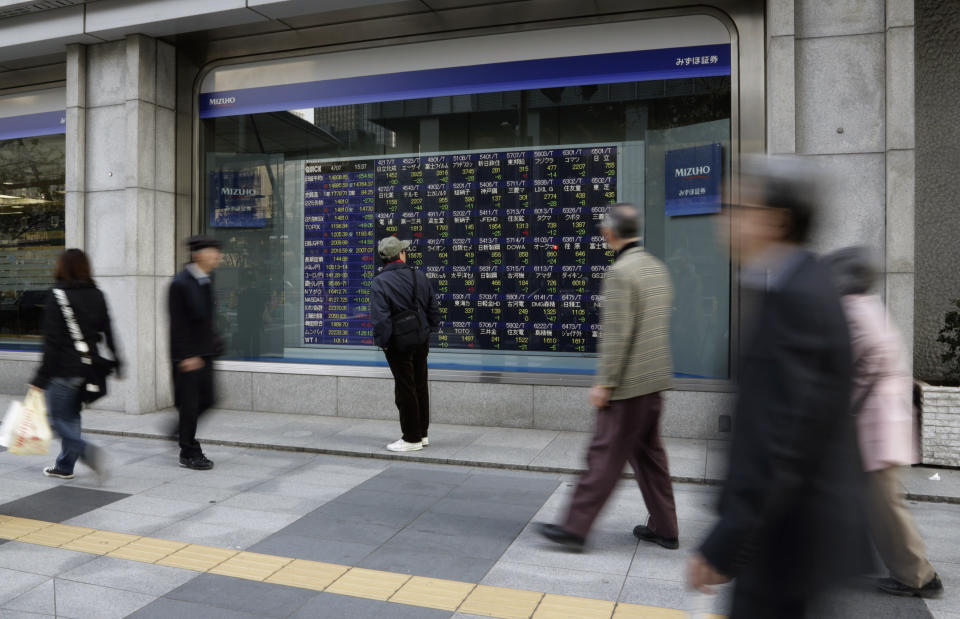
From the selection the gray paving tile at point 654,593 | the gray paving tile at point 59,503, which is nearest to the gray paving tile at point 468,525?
the gray paving tile at point 654,593

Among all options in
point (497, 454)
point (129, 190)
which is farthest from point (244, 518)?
point (129, 190)

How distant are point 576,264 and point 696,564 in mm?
6096

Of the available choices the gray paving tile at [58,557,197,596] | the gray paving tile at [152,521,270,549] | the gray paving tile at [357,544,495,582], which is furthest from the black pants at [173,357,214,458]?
the gray paving tile at [357,544,495,582]

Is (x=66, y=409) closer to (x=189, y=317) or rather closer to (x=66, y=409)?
Result: (x=66, y=409)

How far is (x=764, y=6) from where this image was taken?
7.20 m

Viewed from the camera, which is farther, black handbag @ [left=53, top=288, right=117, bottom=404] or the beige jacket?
black handbag @ [left=53, top=288, right=117, bottom=404]

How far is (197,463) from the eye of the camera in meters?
6.36

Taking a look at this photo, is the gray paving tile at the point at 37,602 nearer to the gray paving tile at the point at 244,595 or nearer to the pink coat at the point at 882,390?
the gray paving tile at the point at 244,595

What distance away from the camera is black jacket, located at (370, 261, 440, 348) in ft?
21.5

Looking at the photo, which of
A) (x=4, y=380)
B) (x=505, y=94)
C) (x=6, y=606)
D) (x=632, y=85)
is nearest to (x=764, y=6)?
(x=632, y=85)

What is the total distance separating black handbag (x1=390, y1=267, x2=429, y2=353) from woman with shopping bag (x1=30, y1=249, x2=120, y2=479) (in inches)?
87.5

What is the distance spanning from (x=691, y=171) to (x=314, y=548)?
519 cm

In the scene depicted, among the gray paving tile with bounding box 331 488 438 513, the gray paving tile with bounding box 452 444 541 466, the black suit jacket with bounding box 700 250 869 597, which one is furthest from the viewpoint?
the gray paving tile with bounding box 452 444 541 466

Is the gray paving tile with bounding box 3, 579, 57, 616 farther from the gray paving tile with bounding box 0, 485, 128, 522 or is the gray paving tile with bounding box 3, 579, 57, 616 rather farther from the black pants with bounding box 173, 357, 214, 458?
the black pants with bounding box 173, 357, 214, 458
